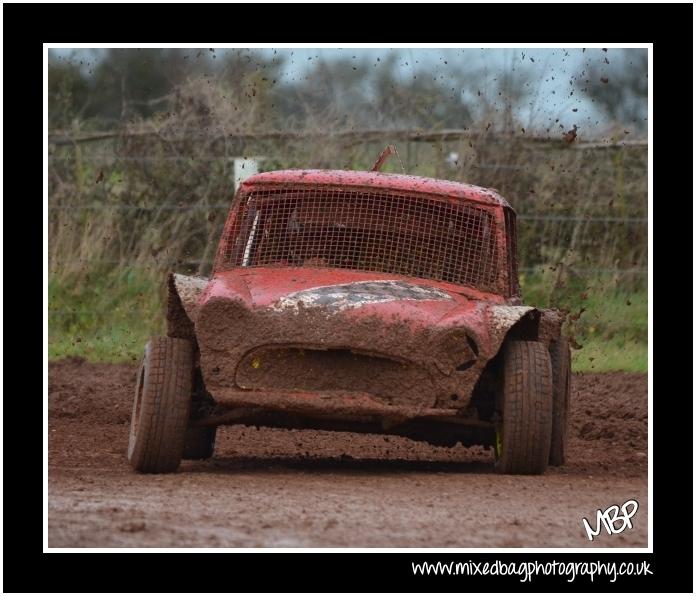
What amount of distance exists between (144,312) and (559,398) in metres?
8.35

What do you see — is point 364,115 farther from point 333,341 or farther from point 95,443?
point 333,341

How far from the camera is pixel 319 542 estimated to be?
241 inches

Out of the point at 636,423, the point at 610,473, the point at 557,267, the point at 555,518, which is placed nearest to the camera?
the point at 555,518

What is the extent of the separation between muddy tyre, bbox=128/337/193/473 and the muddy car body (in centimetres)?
1

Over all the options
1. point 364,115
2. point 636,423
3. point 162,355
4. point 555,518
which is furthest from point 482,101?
point 555,518

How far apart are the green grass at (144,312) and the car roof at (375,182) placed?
7.01m

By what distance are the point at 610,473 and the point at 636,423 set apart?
10.4ft

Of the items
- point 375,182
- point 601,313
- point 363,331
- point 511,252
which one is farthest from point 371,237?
point 601,313

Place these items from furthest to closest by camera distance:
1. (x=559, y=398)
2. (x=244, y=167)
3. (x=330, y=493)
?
(x=244, y=167) → (x=559, y=398) → (x=330, y=493)

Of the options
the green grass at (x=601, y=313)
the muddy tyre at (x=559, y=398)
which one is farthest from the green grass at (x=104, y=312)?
the muddy tyre at (x=559, y=398)

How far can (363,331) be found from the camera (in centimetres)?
797

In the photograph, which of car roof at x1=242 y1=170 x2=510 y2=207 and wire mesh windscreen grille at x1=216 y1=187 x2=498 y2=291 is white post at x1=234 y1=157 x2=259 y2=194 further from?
wire mesh windscreen grille at x1=216 y1=187 x2=498 y2=291

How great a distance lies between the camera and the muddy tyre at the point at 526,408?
8242 mm

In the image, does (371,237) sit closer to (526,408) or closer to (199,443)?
(526,408)
